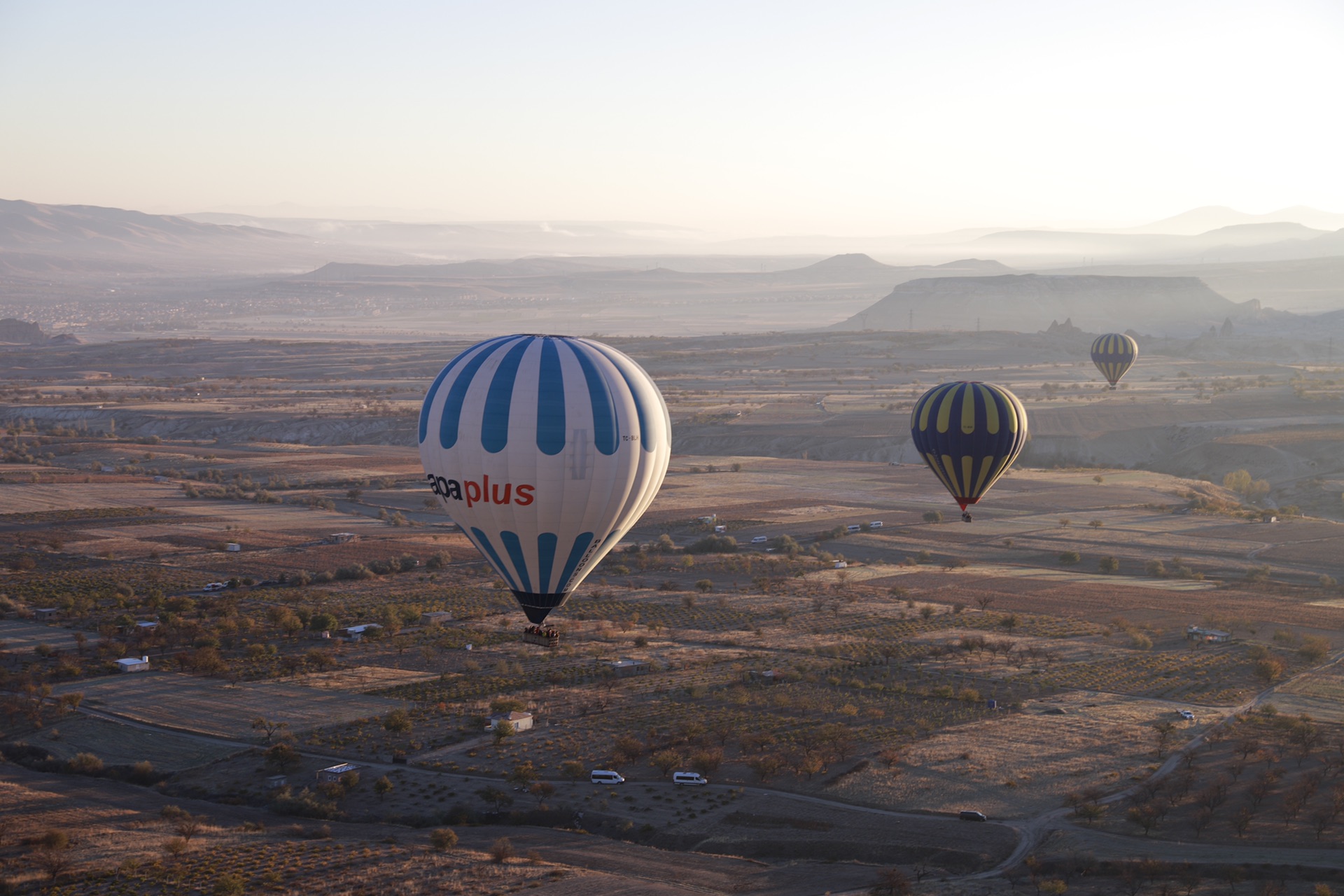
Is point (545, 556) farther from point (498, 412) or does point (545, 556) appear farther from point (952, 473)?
point (952, 473)

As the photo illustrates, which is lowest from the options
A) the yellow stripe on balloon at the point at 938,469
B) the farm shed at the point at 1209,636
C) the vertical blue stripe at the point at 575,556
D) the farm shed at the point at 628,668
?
the farm shed at the point at 628,668

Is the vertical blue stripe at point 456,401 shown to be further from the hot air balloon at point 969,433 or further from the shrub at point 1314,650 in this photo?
the shrub at point 1314,650

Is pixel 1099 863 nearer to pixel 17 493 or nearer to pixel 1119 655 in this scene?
pixel 1119 655

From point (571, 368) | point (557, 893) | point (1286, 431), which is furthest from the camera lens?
point (1286, 431)

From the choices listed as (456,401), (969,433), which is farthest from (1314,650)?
(456,401)

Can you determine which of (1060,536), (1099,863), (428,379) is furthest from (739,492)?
(428,379)

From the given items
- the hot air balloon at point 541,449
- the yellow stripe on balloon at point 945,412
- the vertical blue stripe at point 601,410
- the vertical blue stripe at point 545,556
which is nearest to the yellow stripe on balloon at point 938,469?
the yellow stripe on balloon at point 945,412

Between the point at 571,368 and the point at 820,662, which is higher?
the point at 571,368
